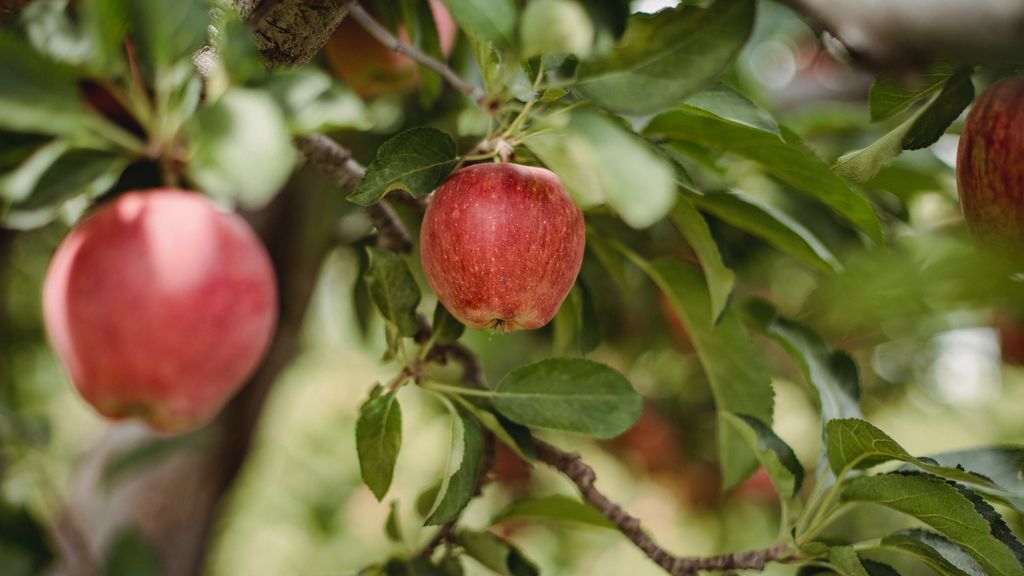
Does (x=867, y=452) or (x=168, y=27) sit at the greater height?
(x=168, y=27)

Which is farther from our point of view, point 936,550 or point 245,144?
point 936,550

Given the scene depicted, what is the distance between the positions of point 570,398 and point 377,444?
0.43ft

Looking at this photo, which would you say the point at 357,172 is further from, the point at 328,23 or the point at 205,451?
→ the point at 205,451

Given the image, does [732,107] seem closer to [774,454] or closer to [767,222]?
[767,222]

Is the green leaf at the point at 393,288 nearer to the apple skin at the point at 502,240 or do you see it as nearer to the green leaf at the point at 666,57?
the apple skin at the point at 502,240

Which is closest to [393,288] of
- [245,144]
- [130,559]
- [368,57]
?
[245,144]

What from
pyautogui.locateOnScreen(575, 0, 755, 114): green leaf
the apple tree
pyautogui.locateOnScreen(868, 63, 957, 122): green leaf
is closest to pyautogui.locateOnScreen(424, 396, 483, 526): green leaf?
the apple tree

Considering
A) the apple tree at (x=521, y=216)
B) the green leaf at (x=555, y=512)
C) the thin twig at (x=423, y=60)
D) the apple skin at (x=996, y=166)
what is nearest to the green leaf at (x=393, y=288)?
the apple tree at (x=521, y=216)

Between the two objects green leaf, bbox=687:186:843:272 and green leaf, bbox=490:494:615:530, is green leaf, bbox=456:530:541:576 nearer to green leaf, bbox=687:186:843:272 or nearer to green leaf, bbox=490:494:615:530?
green leaf, bbox=490:494:615:530

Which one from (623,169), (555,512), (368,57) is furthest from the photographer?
A: (368,57)

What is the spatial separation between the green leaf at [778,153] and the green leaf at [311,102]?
0.69ft

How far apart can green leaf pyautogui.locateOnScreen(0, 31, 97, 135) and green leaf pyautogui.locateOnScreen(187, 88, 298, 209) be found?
0.07 metres

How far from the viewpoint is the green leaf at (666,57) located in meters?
0.39

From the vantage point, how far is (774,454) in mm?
569
